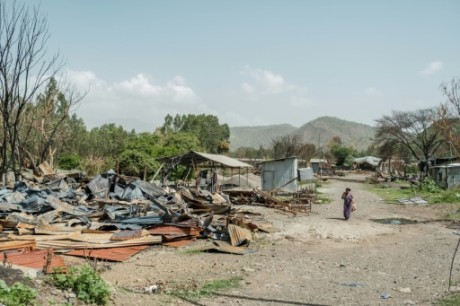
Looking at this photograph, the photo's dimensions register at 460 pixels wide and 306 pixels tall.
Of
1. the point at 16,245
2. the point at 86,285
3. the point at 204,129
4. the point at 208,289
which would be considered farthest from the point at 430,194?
the point at 204,129

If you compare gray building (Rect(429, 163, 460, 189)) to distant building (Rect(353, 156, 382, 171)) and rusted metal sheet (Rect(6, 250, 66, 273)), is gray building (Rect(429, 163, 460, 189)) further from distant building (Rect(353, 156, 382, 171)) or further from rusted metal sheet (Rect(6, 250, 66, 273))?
distant building (Rect(353, 156, 382, 171))

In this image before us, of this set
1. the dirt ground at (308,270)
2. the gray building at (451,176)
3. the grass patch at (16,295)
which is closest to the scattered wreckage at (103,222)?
the dirt ground at (308,270)

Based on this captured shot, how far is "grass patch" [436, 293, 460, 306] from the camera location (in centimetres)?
649

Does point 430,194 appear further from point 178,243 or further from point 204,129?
point 204,129

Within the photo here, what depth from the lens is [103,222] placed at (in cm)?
1281

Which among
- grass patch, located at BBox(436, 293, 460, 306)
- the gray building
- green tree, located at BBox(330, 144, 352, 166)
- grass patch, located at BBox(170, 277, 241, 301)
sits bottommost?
grass patch, located at BBox(436, 293, 460, 306)

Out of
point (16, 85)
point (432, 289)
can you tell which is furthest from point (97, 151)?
point (432, 289)

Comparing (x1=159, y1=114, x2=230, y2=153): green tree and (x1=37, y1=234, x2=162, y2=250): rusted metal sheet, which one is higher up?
(x1=159, y1=114, x2=230, y2=153): green tree

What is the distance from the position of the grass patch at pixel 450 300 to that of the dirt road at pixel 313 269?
0.58 feet

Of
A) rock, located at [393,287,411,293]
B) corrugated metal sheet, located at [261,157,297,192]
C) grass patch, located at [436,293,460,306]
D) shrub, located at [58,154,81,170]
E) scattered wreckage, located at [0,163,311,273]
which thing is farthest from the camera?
shrub, located at [58,154,81,170]

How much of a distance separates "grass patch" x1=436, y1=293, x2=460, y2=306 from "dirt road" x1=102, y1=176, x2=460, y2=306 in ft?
0.58

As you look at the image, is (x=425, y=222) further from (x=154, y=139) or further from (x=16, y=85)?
(x=154, y=139)

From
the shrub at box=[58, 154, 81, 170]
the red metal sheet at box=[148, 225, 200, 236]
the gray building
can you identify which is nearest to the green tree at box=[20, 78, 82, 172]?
the shrub at box=[58, 154, 81, 170]

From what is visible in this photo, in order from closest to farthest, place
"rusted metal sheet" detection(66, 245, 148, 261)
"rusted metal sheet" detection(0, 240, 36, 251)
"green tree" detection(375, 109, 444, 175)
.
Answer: "rusted metal sheet" detection(0, 240, 36, 251), "rusted metal sheet" detection(66, 245, 148, 261), "green tree" detection(375, 109, 444, 175)
